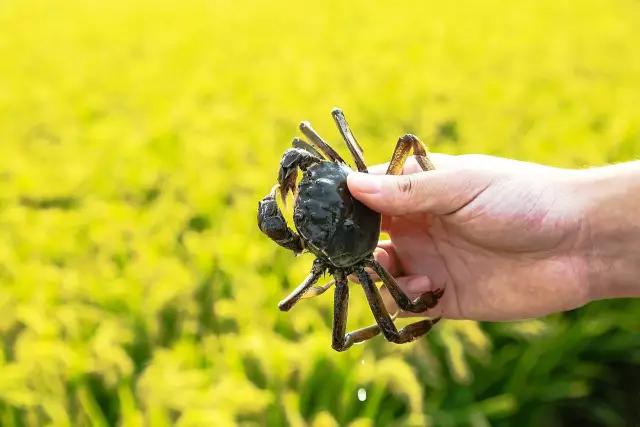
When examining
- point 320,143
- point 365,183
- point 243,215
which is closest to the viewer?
point 365,183

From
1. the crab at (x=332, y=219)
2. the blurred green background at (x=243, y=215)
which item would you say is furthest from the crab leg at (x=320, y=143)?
the blurred green background at (x=243, y=215)

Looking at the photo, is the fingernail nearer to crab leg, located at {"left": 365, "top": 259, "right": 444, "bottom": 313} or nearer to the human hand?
the human hand

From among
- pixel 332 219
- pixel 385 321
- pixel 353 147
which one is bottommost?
pixel 385 321

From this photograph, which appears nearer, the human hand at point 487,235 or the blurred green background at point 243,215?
Answer: the human hand at point 487,235

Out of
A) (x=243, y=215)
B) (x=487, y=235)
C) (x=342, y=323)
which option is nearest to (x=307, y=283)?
(x=342, y=323)

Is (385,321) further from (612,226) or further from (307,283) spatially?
(612,226)

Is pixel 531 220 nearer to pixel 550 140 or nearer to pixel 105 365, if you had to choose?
pixel 105 365

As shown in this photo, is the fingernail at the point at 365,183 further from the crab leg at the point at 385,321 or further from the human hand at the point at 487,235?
the crab leg at the point at 385,321

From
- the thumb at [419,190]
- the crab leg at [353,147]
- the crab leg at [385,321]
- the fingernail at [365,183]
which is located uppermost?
the crab leg at [353,147]
